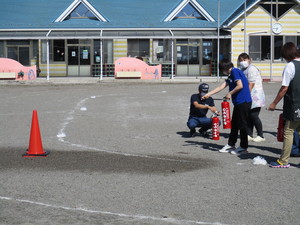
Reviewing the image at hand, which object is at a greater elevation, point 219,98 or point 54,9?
point 54,9

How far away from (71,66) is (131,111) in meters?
21.8

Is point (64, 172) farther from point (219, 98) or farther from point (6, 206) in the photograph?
point (219, 98)

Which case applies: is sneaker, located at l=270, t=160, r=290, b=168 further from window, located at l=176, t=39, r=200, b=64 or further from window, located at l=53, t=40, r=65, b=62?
window, located at l=53, t=40, r=65, b=62

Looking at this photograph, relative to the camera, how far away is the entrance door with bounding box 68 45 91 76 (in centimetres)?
3834

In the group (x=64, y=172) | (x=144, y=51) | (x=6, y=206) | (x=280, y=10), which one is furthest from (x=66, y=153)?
(x=280, y=10)

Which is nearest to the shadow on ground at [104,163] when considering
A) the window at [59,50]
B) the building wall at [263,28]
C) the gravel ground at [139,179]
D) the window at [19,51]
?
the gravel ground at [139,179]

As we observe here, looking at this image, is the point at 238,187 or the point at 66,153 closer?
the point at 238,187

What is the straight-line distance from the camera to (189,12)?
129 ft

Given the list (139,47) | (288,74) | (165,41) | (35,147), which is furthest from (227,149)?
(139,47)

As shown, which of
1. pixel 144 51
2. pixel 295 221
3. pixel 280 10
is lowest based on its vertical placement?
pixel 295 221

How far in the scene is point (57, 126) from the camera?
14.0 meters

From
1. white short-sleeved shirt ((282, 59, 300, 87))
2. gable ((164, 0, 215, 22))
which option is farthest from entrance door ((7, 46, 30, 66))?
white short-sleeved shirt ((282, 59, 300, 87))

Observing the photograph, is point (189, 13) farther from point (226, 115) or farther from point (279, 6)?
point (226, 115)

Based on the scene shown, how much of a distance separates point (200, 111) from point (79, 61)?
27.2m
